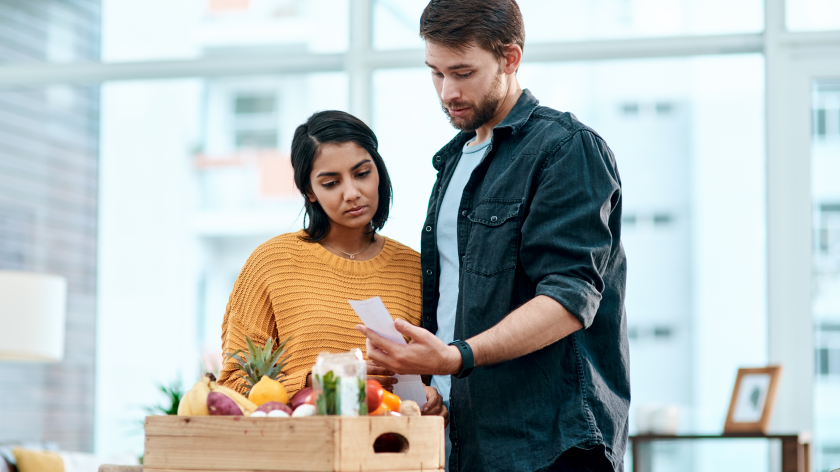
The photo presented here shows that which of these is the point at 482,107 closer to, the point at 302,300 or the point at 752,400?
the point at 302,300

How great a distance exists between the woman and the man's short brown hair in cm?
29

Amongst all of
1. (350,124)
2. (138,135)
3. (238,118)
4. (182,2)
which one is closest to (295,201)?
(238,118)

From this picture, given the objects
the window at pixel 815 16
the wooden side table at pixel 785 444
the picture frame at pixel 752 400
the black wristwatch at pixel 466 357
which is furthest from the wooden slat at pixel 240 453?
the window at pixel 815 16

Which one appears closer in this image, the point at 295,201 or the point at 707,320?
the point at 707,320

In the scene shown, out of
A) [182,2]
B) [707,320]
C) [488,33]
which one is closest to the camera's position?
[488,33]

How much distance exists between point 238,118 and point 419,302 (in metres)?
2.83

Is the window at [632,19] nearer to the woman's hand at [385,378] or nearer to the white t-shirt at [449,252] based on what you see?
the white t-shirt at [449,252]

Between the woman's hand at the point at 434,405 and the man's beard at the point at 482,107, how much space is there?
523mm

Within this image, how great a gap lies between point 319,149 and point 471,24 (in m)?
0.42

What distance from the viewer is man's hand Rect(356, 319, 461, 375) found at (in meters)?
1.38

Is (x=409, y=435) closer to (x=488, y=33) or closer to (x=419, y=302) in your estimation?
(x=419, y=302)

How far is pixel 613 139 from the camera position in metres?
4.07

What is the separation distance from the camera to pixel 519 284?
161 cm

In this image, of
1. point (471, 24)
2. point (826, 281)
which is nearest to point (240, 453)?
point (471, 24)
